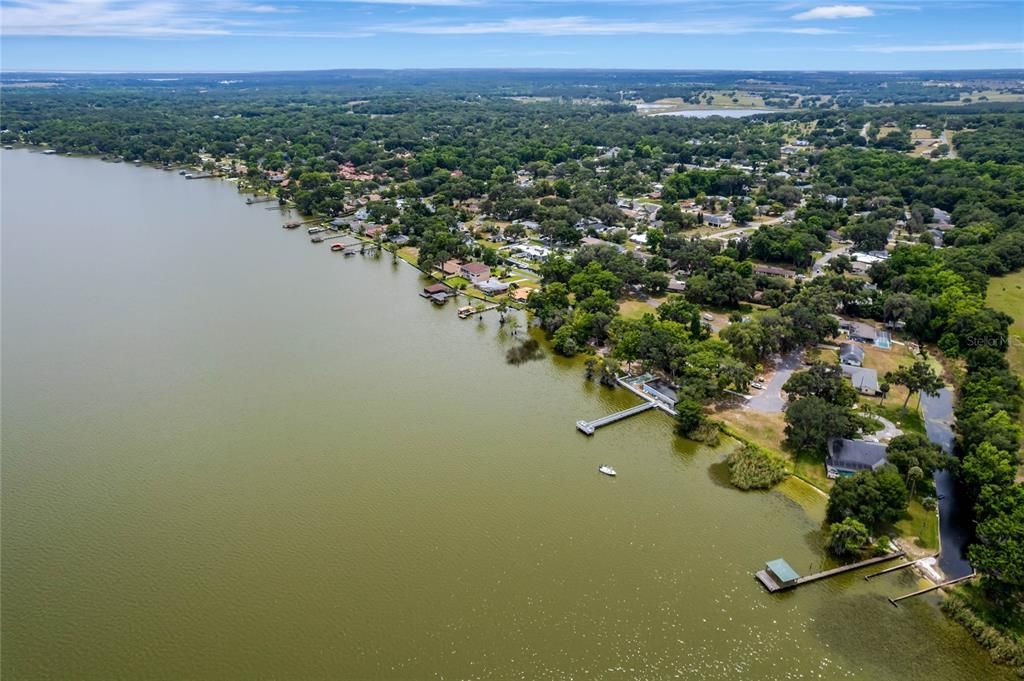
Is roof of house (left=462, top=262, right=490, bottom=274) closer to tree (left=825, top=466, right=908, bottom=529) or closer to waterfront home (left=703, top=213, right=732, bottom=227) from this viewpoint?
waterfront home (left=703, top=213, right=732, bottom=227)

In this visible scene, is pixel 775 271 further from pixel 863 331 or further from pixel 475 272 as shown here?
pixel 475 272

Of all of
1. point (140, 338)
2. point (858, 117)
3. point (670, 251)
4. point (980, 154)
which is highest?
point (858, 117)

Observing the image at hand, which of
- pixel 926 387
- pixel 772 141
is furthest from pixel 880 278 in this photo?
pixel 772 141

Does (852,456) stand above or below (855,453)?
below

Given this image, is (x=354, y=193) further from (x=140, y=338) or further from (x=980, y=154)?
(x=980, y=154)

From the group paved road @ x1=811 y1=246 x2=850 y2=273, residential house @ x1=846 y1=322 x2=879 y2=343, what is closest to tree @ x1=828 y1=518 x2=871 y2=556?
residential house @ x1=846 y1=322 x2=879 y2=343

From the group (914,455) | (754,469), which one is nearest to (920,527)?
(914,455)

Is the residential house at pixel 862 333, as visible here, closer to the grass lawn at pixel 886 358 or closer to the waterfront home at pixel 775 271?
the grass lawn at pixel 886 358
